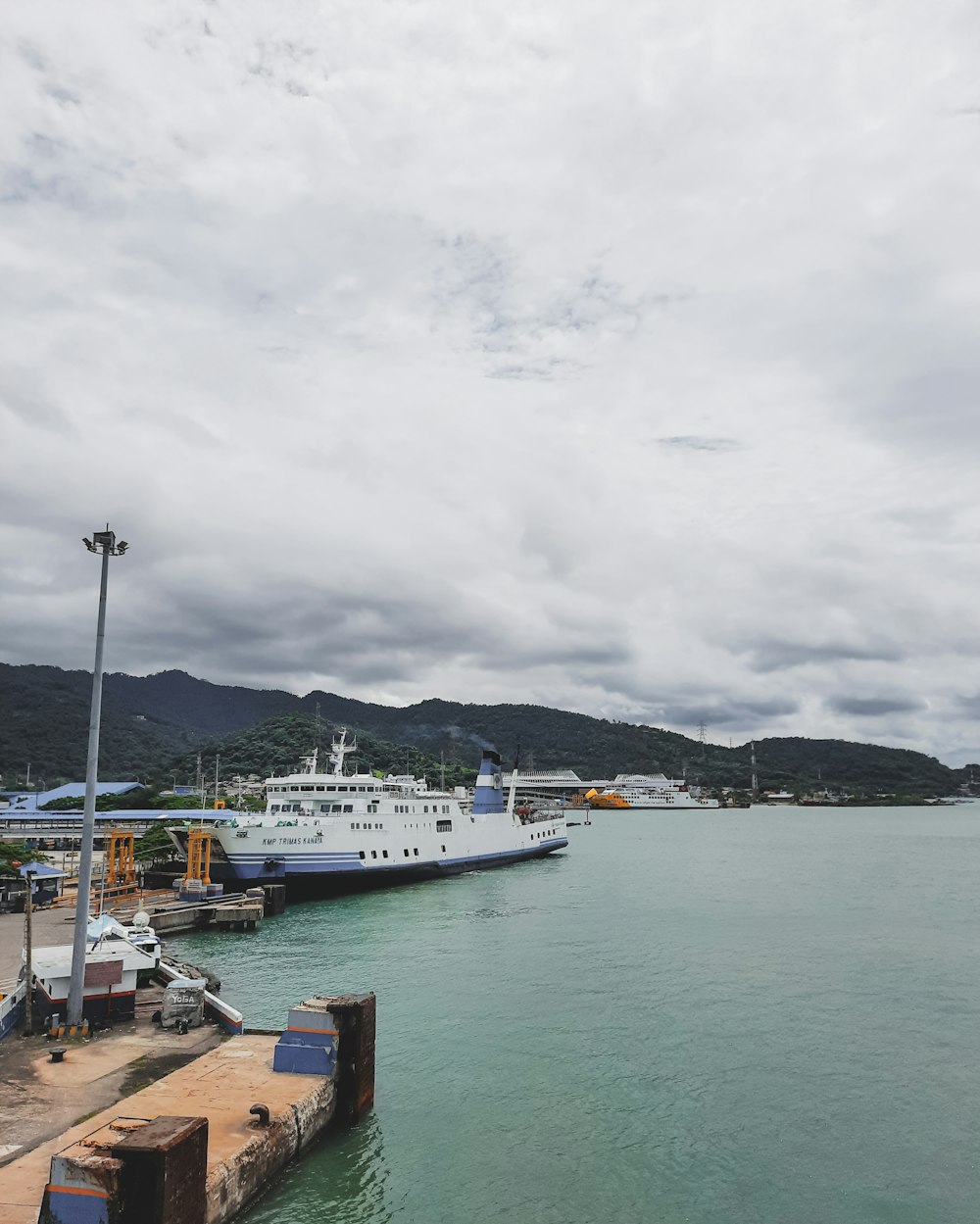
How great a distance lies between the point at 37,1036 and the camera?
15.5m

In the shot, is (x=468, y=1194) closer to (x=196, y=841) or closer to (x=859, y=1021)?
(x=859, y=1021)

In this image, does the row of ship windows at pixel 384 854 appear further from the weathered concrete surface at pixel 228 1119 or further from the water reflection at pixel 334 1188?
the water reflection at pixel 334 1188

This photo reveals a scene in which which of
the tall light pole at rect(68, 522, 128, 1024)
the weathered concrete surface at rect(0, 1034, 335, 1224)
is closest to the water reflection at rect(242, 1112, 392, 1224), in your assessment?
the weathered concrete surface at rect(0, 1034, 335, 1224)

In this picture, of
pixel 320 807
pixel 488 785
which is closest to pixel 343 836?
pixel 320 807

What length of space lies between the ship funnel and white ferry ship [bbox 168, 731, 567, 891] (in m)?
6.10

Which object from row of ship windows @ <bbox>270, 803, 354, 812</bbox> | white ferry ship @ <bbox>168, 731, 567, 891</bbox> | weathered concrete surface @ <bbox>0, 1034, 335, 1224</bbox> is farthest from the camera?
row of ship windows @ <bbox>270, 803, 354, 812</bbox>

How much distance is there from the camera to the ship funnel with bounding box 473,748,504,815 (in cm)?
6556

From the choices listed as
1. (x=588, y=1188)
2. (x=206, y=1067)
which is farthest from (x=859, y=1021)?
(x=206, y=1067)

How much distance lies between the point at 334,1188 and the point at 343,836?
32.0m

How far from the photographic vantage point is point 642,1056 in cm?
1930

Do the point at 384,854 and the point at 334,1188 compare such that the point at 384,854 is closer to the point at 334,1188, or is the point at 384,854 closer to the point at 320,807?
the point at 320,807

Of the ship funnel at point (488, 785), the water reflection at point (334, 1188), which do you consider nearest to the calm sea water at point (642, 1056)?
the water reflection at point (334, 1188)

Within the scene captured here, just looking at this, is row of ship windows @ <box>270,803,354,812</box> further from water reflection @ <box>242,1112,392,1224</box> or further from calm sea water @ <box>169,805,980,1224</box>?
water reflection @ <box>242,1112,392,1224</box>

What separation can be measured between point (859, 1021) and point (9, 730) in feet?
583
